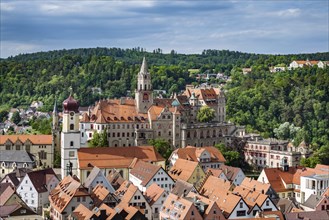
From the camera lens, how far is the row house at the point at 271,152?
102062 mm

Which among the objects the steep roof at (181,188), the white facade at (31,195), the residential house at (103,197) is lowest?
the white facade at (31,195)

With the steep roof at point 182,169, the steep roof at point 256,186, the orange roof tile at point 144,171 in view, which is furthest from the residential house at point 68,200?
the steep roof at point 256,186

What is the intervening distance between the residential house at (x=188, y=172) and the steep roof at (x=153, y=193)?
8.07m

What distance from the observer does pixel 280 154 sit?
103 m

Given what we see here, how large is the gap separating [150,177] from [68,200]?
1311 centimetres

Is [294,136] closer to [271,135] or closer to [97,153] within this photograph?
[271,135]

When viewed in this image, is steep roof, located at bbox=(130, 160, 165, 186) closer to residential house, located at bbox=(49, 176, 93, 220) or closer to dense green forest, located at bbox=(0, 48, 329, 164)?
residential house, located at bbox=(49, 176, 93, 220)

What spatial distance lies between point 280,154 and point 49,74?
9388cm

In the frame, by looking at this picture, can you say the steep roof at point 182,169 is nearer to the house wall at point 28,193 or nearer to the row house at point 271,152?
the house wall at point 28,193

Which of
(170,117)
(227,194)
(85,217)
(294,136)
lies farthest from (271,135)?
(85,217)

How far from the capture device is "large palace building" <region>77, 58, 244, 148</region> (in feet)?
325

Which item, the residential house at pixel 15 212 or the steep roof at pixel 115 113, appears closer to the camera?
the residential house at pixel 15 212

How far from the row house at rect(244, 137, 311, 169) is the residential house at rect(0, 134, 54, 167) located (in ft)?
106

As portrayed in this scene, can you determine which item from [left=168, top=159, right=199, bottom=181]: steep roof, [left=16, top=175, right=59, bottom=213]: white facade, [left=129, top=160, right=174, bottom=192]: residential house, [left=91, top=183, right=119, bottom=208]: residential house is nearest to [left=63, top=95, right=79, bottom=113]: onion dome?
[left=16, top=175, right=59, bottom=213]: white facade
